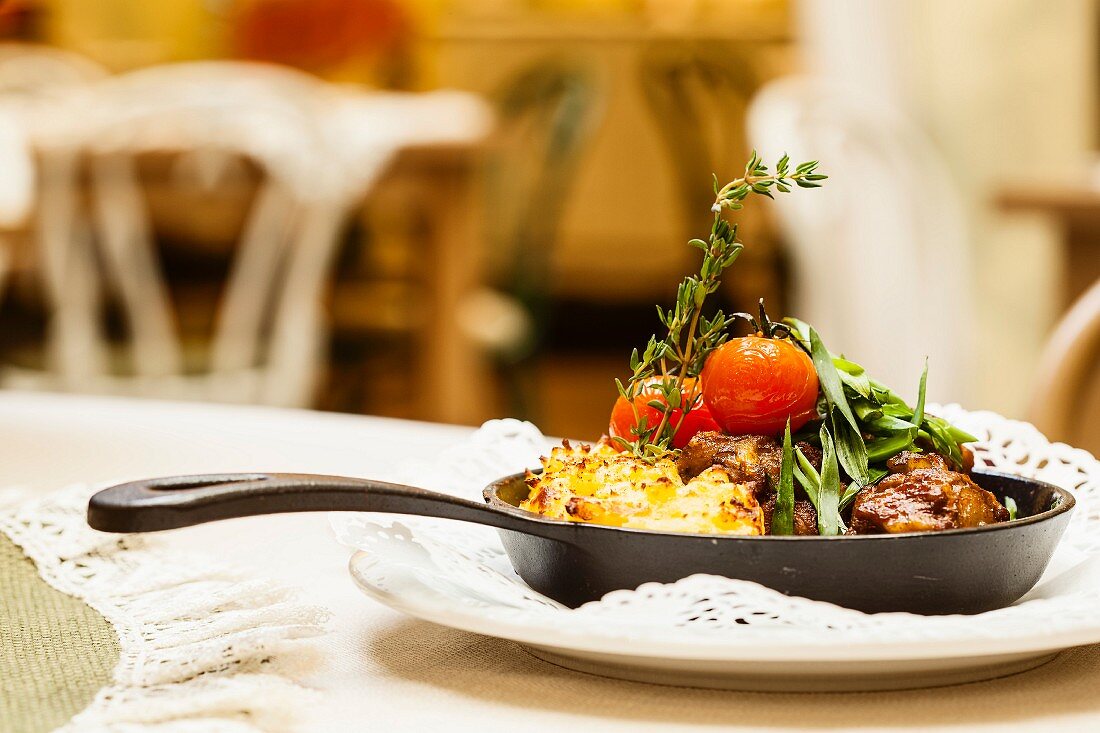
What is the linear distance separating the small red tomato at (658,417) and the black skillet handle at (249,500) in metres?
0.12

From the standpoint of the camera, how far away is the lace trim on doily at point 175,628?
0.41 m

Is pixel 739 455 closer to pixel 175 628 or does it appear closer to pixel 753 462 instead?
pixel 753 462

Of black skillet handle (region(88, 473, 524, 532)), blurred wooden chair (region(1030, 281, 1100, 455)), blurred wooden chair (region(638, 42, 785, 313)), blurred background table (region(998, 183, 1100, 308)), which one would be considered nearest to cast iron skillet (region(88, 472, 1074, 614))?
black skillet handle (region(88, 473, 524, 532))

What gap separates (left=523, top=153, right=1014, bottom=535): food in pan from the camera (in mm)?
473

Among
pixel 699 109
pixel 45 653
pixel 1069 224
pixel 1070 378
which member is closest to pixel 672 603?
pixel 45 653

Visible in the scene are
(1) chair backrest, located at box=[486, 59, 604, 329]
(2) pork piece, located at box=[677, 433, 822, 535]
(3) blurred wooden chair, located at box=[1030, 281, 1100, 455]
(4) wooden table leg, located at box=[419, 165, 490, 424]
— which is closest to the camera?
(2) pork piece, located at box=[677, 433, 822, 535]

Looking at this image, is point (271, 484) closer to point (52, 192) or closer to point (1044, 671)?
point (1044, 671)

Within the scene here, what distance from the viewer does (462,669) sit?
1.53 feet

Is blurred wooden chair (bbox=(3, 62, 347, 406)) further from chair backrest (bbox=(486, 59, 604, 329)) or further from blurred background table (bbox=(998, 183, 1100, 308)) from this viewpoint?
blurred background table (bbox=(998, 183, 1100, 308))

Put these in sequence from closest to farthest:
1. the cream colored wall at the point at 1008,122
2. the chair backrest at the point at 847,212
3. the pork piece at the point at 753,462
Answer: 1. the pork piece at the point at 753,462
2. the chair backrest at the point at 847,212
3. the cream colored wall at the point at 1008,122

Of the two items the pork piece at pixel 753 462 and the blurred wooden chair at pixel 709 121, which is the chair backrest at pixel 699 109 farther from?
the pork piece at pixel 753 462

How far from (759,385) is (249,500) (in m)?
0.21

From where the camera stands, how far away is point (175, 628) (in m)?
0.50

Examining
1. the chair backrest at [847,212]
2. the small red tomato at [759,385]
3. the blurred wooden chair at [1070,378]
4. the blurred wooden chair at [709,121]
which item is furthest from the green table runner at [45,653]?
the blurred wooden chair at [709,121]
